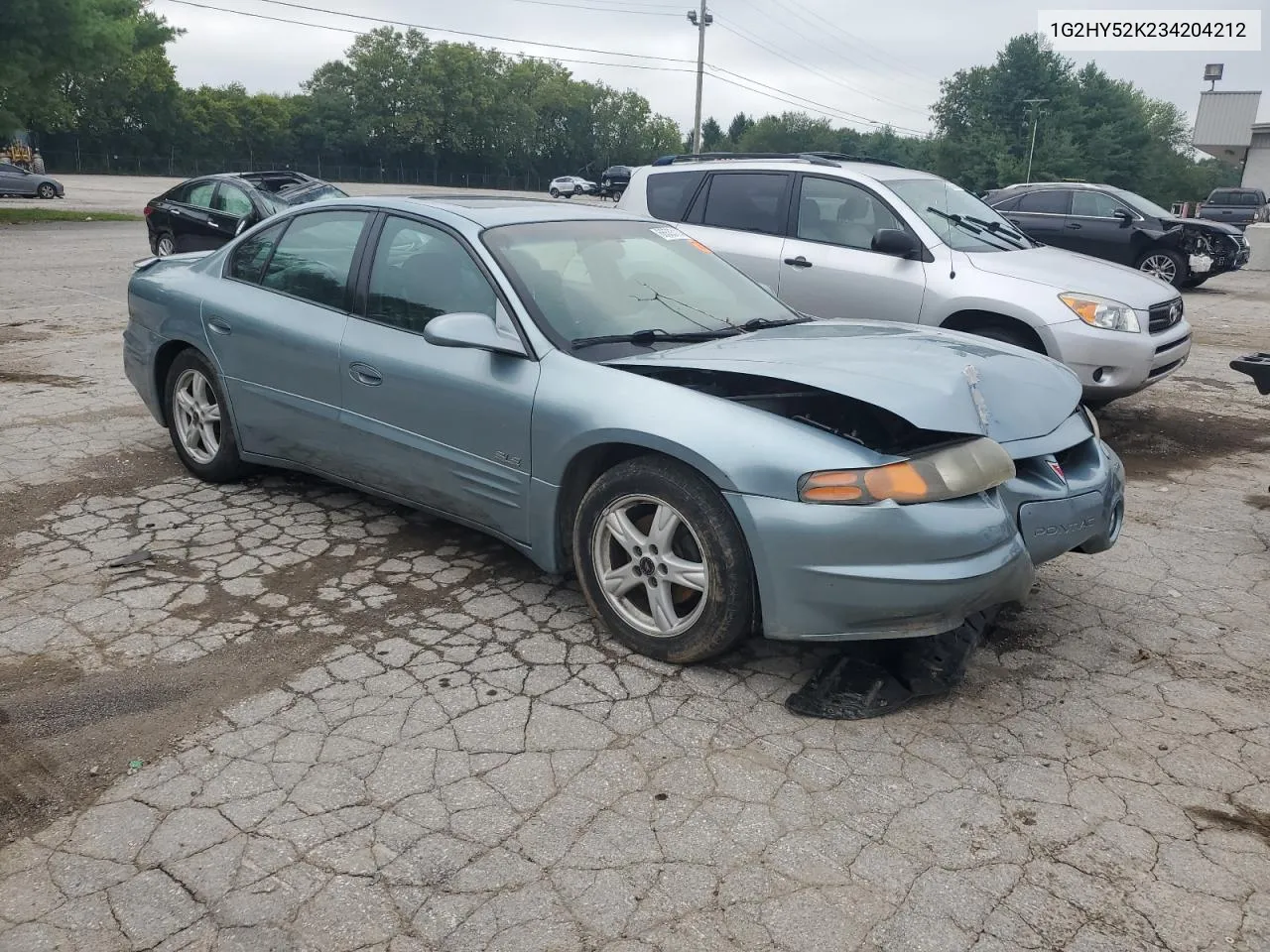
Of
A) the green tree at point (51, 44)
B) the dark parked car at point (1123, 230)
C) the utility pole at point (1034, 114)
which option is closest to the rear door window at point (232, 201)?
the dark parked car at point (1123, 230)

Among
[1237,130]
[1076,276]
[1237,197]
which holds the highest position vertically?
[1237,130]

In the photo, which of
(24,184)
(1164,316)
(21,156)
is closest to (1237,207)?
(1164,316)

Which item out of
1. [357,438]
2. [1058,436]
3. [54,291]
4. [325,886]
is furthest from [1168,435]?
[54,291]

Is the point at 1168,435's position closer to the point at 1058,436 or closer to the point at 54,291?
the point at 1058,436

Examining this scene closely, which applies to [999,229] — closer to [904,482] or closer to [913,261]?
[913,261]

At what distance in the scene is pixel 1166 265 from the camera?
51.5 ft

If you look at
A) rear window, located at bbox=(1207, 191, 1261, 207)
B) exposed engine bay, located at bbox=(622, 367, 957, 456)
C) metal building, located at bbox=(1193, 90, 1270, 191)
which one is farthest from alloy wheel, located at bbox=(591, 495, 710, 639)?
metal building, located at bbox=(1193, 90, 1270, 191)

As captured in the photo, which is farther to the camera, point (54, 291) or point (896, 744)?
point (54, 291)

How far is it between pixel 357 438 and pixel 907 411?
2.37m

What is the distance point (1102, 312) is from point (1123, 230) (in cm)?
1032

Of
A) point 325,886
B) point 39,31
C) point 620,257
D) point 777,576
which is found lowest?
point 325,886

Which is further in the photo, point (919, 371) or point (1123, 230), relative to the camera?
point (1123, 230)

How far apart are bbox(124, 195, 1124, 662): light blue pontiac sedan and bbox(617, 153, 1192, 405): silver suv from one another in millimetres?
2439

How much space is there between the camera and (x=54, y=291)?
1298 centimetres
